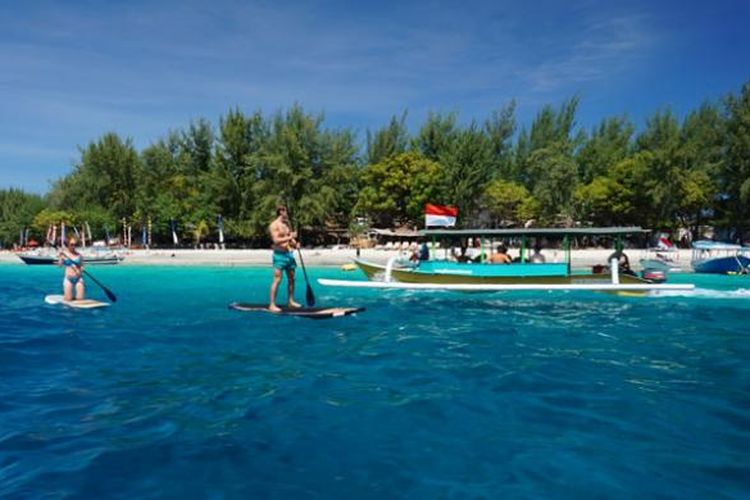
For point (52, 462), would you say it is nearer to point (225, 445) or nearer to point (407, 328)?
point (225, 445)

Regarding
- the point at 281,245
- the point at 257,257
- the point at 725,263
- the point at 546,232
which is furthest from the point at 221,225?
the point at 725,263

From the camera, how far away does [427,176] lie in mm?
46719

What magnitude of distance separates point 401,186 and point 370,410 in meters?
42.2

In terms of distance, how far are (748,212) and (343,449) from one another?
5064 cm

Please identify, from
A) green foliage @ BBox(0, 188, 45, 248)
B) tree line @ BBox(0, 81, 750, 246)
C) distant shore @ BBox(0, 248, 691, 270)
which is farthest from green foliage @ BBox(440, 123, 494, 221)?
green foliage @ BBox(0, 188, 45, 248)

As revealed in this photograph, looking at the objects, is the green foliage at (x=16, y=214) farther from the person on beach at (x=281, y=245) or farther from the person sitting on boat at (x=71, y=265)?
the person on beach at (x=281, y=245)

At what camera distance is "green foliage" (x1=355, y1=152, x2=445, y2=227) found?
46969 mm

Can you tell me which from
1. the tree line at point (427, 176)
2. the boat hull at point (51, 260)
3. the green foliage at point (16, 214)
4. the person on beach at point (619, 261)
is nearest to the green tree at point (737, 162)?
the tree line at point (427, 176)

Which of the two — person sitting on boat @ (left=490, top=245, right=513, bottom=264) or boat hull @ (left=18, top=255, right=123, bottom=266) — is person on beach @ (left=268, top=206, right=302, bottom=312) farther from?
boat hull @ (left=18, top=255, right=123, bottom=266)

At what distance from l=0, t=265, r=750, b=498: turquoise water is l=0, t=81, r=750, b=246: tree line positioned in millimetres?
36636

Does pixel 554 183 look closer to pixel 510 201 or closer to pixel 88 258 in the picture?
pixel 510 201

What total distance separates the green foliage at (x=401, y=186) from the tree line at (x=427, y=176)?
13 centimetres

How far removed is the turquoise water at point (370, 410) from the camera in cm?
425

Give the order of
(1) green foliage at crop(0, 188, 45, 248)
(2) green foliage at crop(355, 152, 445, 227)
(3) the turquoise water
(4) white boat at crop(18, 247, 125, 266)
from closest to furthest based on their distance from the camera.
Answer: (3) the turquoise water → (4) white boat at crop(18, 247, 125, 266) → (2) green foliage at crop(355, 152, 445, 227) → (1) green foliage at crop(0, 188, 45, 248)
